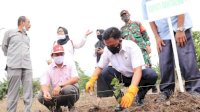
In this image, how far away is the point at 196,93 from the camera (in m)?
4.64

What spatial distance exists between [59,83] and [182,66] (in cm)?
175

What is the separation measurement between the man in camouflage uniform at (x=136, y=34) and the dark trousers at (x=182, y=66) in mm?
961

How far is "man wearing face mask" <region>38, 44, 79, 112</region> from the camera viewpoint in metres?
5.48

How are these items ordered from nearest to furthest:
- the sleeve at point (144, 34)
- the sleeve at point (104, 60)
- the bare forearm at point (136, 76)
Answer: the bare forearm at point (136, 76) < the sleeve at point (104, 60) < the sleeve at point (144, 34)

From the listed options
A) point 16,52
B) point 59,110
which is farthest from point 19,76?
point 59,110

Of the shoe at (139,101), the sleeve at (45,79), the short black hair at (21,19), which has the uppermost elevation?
the short black hair at (21,19)

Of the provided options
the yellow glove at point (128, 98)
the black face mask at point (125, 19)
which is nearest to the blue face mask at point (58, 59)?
the black face mask at point (125, 19)

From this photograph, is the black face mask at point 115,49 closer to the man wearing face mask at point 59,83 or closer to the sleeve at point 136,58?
the sleeve at point 136,58

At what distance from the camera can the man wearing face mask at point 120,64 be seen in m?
4.59

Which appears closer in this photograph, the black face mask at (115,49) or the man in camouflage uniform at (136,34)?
the black face mask at (115,49)

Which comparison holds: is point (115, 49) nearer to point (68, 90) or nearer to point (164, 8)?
point (164, 8)

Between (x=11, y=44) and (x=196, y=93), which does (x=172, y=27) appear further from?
(x=11, y=44)

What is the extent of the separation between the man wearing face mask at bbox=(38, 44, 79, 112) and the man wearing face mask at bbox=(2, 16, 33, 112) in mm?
451

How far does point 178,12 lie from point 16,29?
259cm
